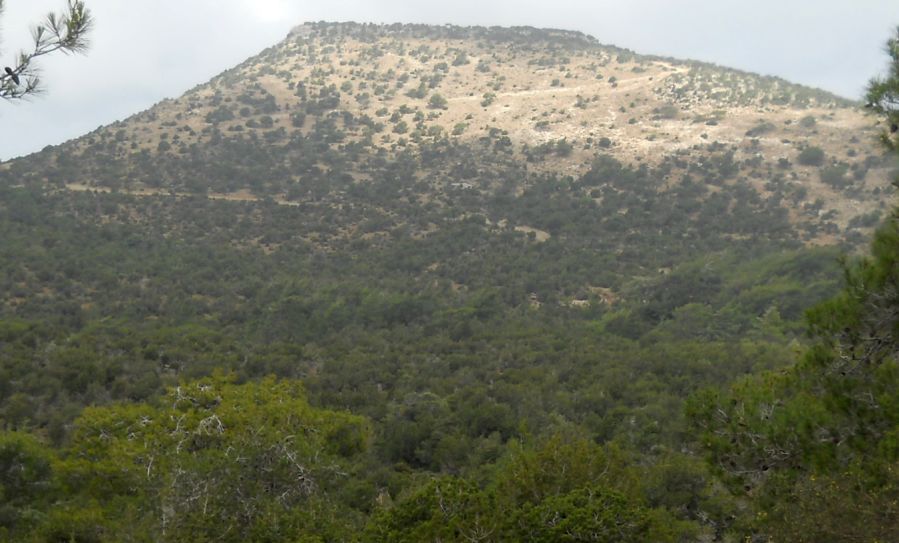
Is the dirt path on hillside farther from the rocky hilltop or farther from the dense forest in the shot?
the dense forest

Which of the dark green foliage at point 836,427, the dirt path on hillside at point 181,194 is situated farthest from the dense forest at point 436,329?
the dirt path on hillside at point 181,194

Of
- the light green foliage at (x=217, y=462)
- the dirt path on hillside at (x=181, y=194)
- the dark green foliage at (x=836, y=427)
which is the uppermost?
the dirt path on hillside at (x=181, y=194)

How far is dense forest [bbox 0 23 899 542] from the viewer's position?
8414 millimetres

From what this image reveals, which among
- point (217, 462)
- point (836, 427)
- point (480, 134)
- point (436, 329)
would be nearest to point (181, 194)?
point (480, 134)

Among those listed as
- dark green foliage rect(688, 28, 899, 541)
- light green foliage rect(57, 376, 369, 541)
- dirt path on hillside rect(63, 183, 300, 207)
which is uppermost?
dirt path on hillside rect(63, 183, 300, 207)

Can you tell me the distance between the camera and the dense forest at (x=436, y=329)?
8414 mm

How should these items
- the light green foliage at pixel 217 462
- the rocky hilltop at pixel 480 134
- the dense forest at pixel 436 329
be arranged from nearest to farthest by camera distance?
the dense forest at pixel 436 329 → the light green foliage at pixel 217 462 → the rocky hilltop at pixel 480 134

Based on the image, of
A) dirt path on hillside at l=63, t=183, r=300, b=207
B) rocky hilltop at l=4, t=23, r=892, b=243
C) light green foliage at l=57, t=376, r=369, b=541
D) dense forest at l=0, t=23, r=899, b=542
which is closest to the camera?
dense forest at l=0, t=23, r=899, b=542

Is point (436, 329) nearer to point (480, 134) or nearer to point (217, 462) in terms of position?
point (217, 462)

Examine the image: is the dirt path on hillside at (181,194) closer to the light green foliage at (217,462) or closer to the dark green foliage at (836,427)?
the light green foliage at (217,462)

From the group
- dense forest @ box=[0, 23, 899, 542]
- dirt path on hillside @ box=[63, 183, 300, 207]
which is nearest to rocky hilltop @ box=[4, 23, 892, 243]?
dirt path on hillside @ box=[63, 183, 300, 207]

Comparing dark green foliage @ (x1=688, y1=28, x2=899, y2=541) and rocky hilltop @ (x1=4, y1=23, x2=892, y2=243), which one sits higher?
rocky hilltop @ (x1=4, y1=23, x2=892, y2=243)

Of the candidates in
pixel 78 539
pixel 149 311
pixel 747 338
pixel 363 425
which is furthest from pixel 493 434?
pixel 149 311

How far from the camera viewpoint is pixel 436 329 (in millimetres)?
26938
